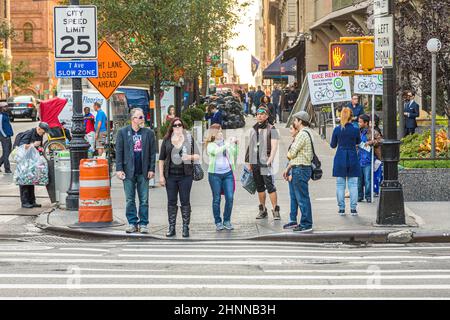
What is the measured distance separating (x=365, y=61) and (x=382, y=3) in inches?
46.7

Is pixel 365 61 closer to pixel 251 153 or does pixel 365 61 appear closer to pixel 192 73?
pixel 251 153

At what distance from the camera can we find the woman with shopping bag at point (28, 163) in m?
17.2

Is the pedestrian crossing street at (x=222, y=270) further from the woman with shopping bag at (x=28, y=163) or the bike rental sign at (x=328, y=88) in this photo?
the bike rental sign at (x=328, y=88)

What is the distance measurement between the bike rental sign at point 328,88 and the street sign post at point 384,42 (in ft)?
32.0

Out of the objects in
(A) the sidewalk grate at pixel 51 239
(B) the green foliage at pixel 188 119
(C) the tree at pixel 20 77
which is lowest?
(A) the sidewalk grate at pixel 51 239

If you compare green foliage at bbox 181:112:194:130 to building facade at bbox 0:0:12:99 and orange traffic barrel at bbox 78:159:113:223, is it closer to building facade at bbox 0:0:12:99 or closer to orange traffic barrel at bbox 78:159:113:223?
orange traffic barrel at bbox 78:159:113:223

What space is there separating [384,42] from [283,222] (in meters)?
3.30

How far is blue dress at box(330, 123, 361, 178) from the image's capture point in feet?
51.0

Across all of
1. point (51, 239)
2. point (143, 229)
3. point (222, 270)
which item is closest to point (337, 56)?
point (143, 229)

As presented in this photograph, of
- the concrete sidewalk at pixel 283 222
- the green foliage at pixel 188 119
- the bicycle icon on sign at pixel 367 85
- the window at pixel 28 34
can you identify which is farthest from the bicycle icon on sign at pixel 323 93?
the window at pixel 28 34

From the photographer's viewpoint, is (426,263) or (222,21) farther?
(222,21)

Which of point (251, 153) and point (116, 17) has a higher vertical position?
point (116, 17)

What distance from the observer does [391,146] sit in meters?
14.3
